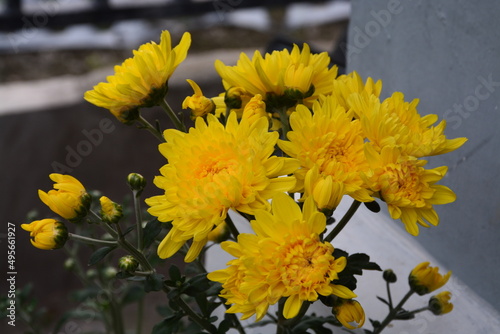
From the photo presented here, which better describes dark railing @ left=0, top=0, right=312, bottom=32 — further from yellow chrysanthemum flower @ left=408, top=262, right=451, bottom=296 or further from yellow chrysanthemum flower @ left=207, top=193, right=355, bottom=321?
yellow chrysanthemum flower @ left=207, top=193, right=355, bottom=321

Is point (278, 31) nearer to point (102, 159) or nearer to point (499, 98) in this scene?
point (102, 159)

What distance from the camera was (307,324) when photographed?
0.71 meters

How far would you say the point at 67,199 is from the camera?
59 centimetres

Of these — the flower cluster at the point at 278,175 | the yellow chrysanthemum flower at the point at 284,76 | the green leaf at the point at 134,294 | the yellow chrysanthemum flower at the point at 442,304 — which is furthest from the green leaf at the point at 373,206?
the green leaf at the point at 134,294

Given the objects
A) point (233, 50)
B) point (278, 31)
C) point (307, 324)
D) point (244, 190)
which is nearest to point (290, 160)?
point (244, 190)

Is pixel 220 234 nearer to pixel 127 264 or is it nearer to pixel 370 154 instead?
Result: pixel 127 264

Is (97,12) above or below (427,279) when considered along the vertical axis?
below

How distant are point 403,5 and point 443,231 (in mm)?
381

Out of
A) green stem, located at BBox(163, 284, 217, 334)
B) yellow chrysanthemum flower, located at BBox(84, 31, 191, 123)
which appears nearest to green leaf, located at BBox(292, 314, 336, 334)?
green stem, located at BBox(163, 284, 217, 334)

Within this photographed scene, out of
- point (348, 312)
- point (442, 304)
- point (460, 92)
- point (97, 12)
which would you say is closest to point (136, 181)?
point (348, 312)

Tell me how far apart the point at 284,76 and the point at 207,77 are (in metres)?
1.97

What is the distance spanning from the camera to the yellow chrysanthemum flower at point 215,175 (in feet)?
1.68

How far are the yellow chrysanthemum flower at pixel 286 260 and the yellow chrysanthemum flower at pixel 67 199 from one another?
168 millimetres

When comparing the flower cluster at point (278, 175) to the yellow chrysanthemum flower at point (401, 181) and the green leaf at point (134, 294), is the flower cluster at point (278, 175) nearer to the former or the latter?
the yellow chrysanthemum flower at point (401, 181)
